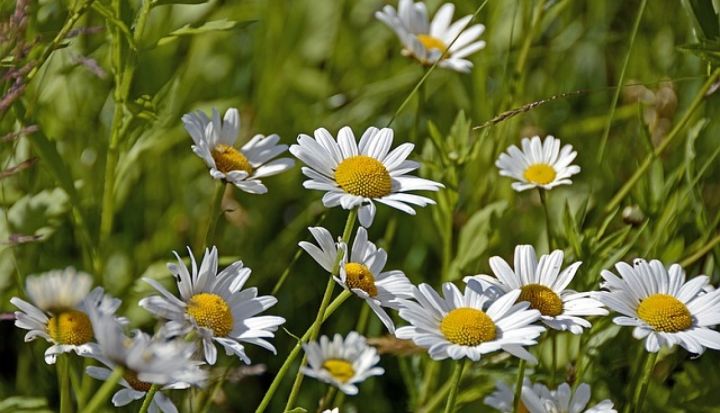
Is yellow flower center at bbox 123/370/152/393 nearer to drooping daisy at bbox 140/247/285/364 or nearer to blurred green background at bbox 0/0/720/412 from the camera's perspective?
drooping daisy at bbox 140/247/285/364

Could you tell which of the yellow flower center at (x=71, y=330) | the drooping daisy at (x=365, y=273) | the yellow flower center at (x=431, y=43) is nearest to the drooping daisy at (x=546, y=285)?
the drooping daisy at (x=365, y=273)

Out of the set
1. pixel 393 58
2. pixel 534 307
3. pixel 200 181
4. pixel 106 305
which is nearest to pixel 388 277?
pixel 534 307

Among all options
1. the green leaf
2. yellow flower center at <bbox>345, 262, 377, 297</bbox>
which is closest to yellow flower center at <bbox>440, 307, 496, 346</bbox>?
yellow flower center at <bbox>345, 262, 377, 297</bbox>

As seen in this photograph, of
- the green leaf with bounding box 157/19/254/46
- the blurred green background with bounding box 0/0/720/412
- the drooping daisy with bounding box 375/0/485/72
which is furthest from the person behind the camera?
the drooping daisy with bounding box 375/0/485/72

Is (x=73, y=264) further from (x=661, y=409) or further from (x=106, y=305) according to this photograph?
(x=661, y=409)

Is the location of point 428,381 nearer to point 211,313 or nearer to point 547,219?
point 547,219

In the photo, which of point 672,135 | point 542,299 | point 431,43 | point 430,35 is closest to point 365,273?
point 542,299
